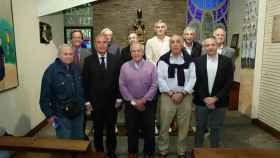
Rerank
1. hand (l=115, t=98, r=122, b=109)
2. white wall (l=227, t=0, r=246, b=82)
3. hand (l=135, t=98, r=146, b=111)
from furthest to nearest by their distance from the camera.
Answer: white wall (l=227, t=0, r=246, b=82), hand (l=115, t=98, r=122, b=109), hand (l=135, t=98, r=146, b=111)

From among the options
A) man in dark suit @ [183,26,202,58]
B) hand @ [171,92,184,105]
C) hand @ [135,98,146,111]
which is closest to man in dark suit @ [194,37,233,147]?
hand @ [171,92,184,105]

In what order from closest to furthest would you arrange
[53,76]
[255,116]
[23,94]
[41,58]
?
1. [53,76]
2. [23,94]
3. [41,58]
4. [255,116]

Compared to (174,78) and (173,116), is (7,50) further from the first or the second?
(173,116)

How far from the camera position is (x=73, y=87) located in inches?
88.0

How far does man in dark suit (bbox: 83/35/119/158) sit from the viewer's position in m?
2.50

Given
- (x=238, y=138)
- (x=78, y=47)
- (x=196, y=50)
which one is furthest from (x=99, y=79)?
(x=238, y=138)

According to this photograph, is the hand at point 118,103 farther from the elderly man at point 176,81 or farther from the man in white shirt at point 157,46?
the man in white shirt at point 157,46

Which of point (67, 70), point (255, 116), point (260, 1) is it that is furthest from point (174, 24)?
point (67, 70)

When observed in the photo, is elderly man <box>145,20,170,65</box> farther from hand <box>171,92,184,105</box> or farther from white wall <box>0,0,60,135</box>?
white wall <box>0,0,60,135</box>

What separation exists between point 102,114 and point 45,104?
617 millimetres

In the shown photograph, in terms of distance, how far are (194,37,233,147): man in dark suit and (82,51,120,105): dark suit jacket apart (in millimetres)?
903

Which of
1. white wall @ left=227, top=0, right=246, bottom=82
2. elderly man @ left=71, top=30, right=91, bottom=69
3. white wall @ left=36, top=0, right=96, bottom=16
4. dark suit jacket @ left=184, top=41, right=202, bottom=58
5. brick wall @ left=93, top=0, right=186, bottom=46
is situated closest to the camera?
elderly man @ left=71, top=30, right=91, bottom=69

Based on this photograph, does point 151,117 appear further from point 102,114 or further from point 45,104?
point 45,104

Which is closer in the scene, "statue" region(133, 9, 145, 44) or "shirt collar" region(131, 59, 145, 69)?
"shirt collar" region(131, 59, 145, 69)
